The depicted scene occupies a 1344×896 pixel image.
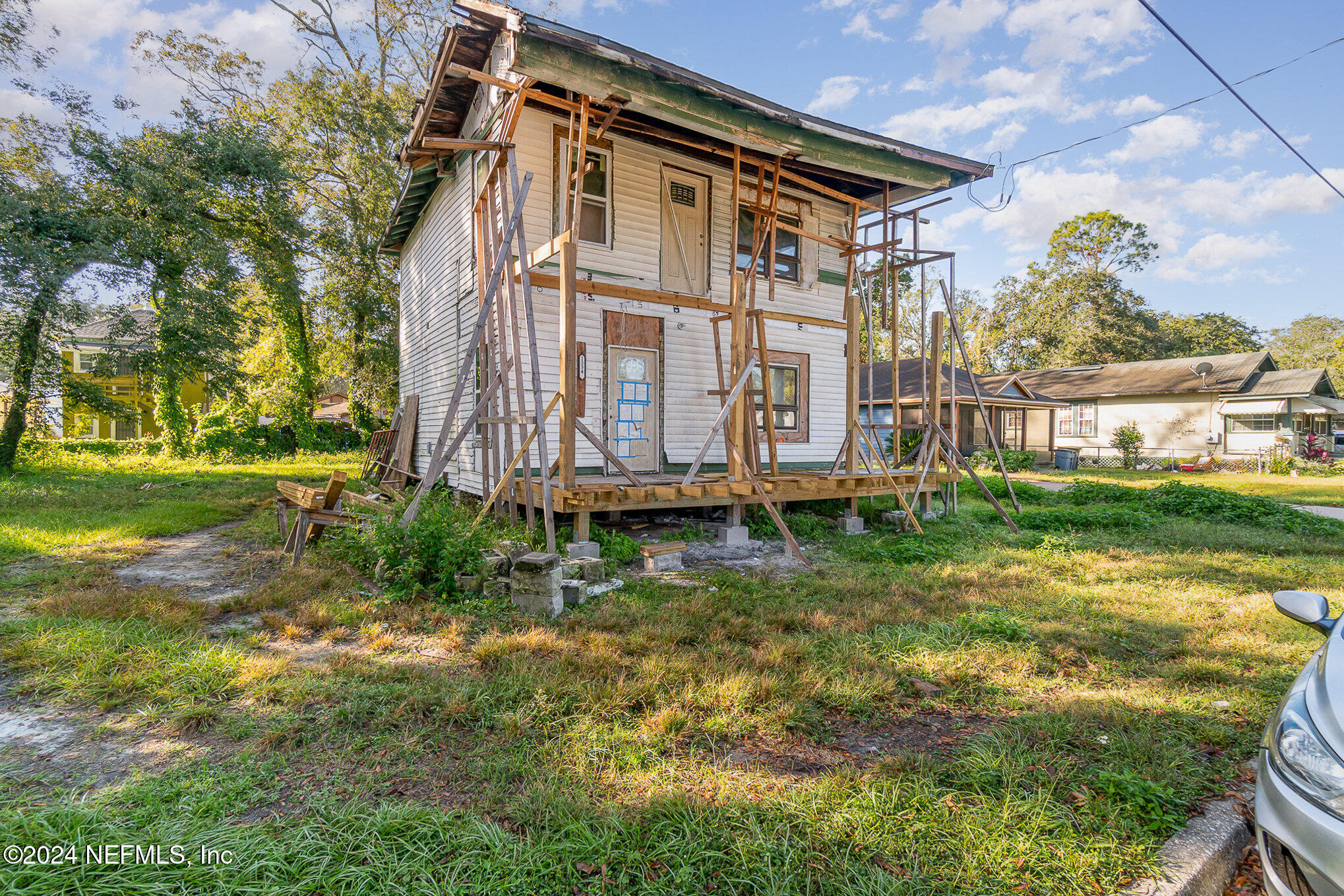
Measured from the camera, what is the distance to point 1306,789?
1873 mm

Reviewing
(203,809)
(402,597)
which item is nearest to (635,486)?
(402,597)

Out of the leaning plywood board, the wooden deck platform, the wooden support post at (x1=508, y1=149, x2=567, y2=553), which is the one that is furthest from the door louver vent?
the leaning plywood board

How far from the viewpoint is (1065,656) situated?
4219mm

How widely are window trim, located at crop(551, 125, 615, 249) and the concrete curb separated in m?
7.90

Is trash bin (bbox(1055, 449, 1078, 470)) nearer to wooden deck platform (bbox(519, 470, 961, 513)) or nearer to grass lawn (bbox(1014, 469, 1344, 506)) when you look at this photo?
grass lawn (bbox(1014, 469, 1344, 506))

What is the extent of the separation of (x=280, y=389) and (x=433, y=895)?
86.6 ft

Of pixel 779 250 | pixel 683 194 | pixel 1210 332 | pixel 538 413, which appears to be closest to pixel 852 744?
pixel 538 413

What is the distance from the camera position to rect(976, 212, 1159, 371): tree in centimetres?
3566

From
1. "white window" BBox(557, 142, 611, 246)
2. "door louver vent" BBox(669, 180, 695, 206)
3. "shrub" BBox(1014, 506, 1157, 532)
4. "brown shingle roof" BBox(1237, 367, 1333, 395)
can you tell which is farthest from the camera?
"brown shingle roof" BBox(1237, 367, 1333, 395)

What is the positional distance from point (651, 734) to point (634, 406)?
6.70 metres

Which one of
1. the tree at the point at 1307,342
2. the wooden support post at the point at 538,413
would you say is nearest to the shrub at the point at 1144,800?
the wooden support post at the point at 538,413

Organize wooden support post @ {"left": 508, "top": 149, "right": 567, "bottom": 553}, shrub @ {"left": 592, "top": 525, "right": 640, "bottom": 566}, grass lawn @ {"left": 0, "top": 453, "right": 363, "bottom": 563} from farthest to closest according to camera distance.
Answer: grass lawn @ {"left": 0, "top": 453, "right": 363, "bottom": 563}
shrub @ {"left": 592, "top": 525, "right": 640, "bottom": 566}
wooden support post @ {"left": 508, "top": 149, "right": 567, "bottom": 553}

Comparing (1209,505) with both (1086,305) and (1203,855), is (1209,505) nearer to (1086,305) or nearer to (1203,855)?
(1203,855)

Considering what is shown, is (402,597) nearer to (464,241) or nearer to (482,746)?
(482,746)
